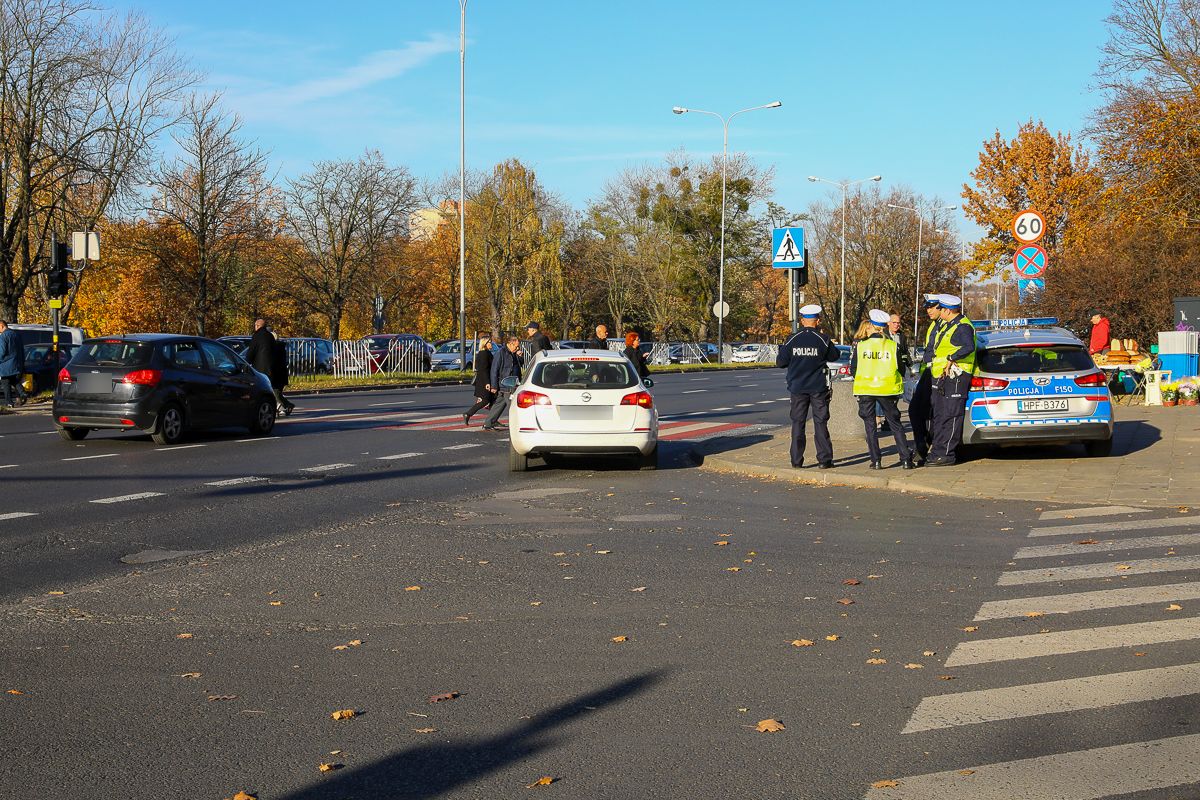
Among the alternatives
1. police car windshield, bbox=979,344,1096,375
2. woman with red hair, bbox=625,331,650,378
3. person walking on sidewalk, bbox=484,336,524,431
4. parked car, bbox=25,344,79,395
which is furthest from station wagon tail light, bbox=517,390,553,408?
parked car, bbox=25,344,79,395

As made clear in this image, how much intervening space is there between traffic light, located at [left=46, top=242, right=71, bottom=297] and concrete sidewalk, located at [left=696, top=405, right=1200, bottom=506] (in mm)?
16040

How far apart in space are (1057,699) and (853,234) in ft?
284

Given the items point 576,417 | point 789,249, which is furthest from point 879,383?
point 789,249

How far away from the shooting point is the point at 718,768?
469 cm

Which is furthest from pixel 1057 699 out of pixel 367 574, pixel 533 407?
pixel 533 407

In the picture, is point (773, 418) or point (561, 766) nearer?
point (561, 766)

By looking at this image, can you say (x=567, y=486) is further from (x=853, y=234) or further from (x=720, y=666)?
(x=853, y=234)

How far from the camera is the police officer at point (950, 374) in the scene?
14.5 meters

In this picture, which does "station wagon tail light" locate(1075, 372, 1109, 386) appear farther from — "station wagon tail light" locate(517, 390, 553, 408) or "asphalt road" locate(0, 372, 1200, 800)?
"station wagon tail light" locate(517, 390, 553, 408)

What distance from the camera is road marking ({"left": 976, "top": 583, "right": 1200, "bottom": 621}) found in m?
7.40

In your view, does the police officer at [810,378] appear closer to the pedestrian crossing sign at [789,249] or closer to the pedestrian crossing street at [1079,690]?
the pedestrian crossing sign at [789,249]

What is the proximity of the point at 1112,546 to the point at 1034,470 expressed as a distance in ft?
16.6

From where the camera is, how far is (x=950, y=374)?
14.6 metres

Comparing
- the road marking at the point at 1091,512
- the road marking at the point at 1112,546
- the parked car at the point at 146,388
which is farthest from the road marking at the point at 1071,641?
the parked car at the point at 146,388
